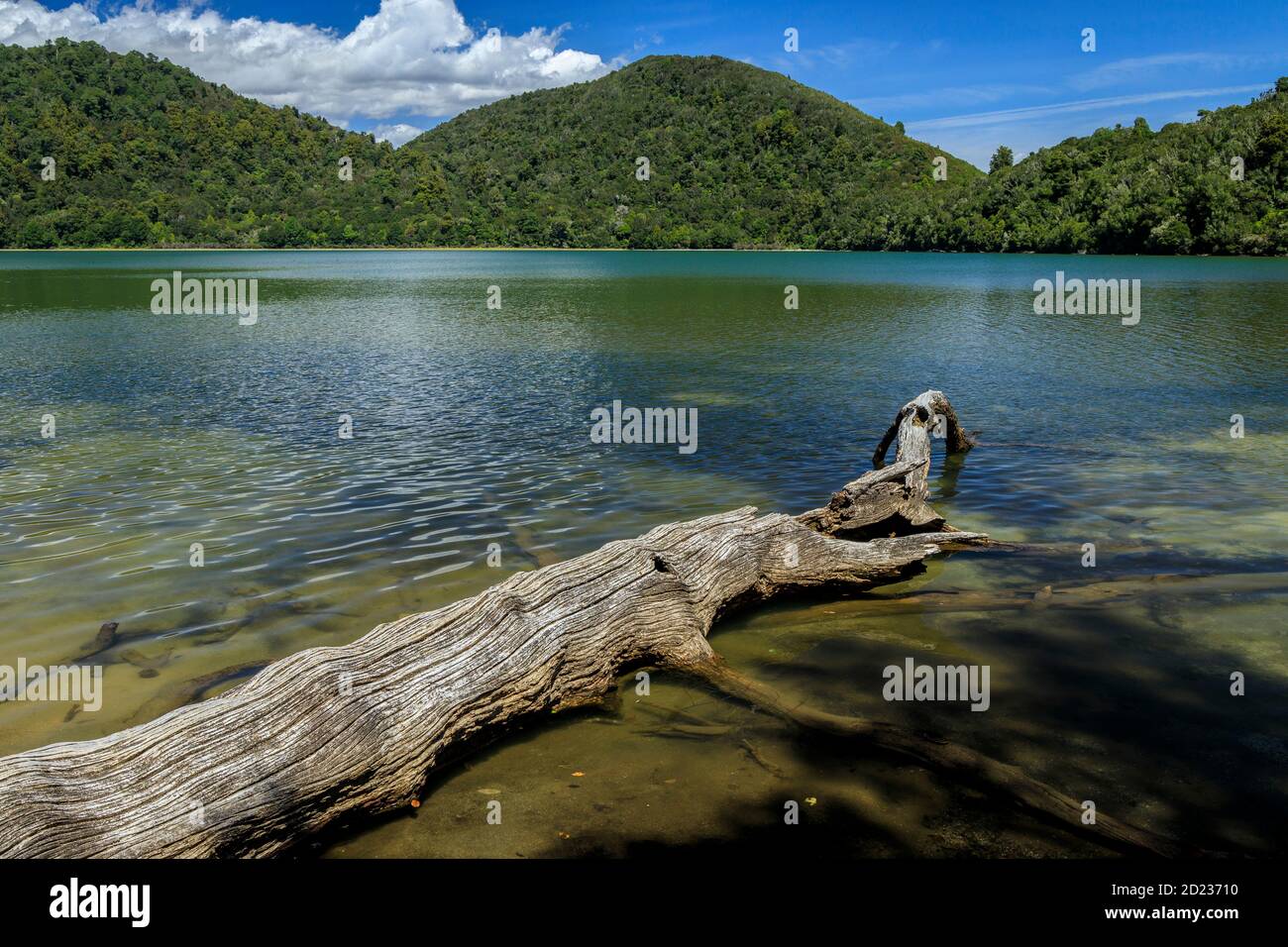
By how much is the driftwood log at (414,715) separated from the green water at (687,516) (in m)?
0.27

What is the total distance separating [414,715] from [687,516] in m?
7.07

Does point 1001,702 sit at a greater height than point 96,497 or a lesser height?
lesser

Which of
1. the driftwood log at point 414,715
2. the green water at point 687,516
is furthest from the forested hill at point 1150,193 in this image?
the driftwood log at point 414,715

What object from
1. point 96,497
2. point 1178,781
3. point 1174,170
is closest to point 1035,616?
point 1178,781

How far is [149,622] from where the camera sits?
8.62 meters

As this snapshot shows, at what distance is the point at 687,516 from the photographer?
490 inches

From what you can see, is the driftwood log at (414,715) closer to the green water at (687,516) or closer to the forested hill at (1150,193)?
the green water at (687,516)

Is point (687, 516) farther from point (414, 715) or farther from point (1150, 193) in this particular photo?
point (1150, 193)

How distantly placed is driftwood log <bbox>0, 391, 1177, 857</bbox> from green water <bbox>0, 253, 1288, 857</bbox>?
0.27 meters

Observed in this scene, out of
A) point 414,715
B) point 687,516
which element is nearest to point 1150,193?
point 687,516

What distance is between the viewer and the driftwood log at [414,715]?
4.64 m

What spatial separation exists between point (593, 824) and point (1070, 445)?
1477 cm

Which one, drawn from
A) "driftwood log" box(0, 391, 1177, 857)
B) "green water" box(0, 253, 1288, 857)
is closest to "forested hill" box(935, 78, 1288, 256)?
"green water" box(0, 253, 1288, 857)
